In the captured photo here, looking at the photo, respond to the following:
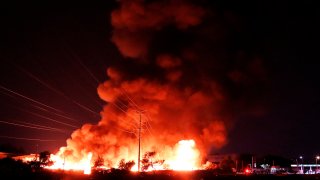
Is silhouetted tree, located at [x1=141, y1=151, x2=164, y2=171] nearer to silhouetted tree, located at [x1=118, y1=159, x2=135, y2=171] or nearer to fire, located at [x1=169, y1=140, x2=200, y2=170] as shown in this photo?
fire, located at [x1=169, y1=140, x2=200, y2=170]

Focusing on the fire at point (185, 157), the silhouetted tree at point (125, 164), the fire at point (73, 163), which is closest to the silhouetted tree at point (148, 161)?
the fire at point (185, 157)

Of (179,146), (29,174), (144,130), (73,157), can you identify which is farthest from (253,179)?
(73,157)

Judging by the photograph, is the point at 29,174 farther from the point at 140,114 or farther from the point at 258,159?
the point at 258,159

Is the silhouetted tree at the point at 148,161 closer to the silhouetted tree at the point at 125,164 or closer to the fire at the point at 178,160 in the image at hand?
the fire at the point at 178,160

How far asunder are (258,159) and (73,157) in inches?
2958

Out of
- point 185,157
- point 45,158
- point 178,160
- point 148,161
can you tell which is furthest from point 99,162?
point 185,157

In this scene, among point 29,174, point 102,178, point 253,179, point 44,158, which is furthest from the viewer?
point 44,158

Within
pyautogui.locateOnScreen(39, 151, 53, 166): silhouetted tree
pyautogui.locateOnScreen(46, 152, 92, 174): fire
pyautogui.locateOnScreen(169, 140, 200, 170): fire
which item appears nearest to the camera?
pyautogui.locateOnScreen(169, 140, 200, 170): fire

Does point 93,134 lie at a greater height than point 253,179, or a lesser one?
greater

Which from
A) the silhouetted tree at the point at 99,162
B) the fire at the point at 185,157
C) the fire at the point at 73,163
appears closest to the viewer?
the silhouetted tree at the point at 99,162

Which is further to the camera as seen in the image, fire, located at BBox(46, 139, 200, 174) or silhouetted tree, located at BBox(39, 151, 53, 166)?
silhouetted tree, located at BBox(39, 151, 53, 166)

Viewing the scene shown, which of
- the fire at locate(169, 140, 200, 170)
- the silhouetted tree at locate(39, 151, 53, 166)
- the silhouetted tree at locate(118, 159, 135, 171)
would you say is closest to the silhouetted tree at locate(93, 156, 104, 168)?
the silhouetted tree at locate(118, 159, 135, 171)

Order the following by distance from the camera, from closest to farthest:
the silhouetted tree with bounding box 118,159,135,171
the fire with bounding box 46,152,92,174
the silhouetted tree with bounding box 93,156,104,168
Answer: the silhouetted tree with bounding box 118,159,135,171 → the silhouetted tree with bounding box 93,156,104,168 → the fire with bounding box 46,152,92,174

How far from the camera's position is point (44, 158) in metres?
79.2
